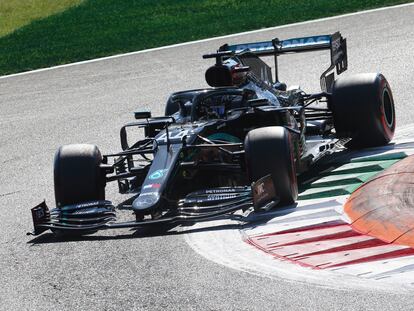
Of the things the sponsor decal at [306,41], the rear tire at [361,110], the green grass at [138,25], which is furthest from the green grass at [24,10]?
the rear tire at [361,110]

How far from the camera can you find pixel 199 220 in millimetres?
9695

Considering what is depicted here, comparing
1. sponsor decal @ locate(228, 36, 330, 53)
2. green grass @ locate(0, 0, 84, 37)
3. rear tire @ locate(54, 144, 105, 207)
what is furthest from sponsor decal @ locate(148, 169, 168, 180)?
green grass @ locate(0, 0, 84, 37)

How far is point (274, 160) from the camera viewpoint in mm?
9977

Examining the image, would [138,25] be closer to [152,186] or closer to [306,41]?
[306,41]

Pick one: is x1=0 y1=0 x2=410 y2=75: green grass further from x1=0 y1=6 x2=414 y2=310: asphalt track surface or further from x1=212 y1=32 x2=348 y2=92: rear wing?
x1=212 y1=32 x2=348 y2=92: rear wing

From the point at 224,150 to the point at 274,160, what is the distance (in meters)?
0.66

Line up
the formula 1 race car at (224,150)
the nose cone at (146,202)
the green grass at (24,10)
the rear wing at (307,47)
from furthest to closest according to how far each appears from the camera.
Result: the green grass at (24,10) → the rear wing at (307,47) → the formula 1 race car at (224,150) → the nose cone at (146,202)

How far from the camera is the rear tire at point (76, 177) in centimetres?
1062

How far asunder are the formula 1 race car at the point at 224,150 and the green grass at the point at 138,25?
9319 millimetres

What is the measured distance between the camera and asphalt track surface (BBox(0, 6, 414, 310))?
25.3ft

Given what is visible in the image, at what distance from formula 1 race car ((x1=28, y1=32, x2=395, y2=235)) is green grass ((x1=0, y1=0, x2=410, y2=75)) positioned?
932 centimetres

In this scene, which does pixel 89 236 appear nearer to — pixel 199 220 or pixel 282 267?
pixel 199 220

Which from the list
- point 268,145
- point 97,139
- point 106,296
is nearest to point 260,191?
point 268,145

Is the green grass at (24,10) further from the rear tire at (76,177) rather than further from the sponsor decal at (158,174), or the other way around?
the sponsor decal at (158,174)
